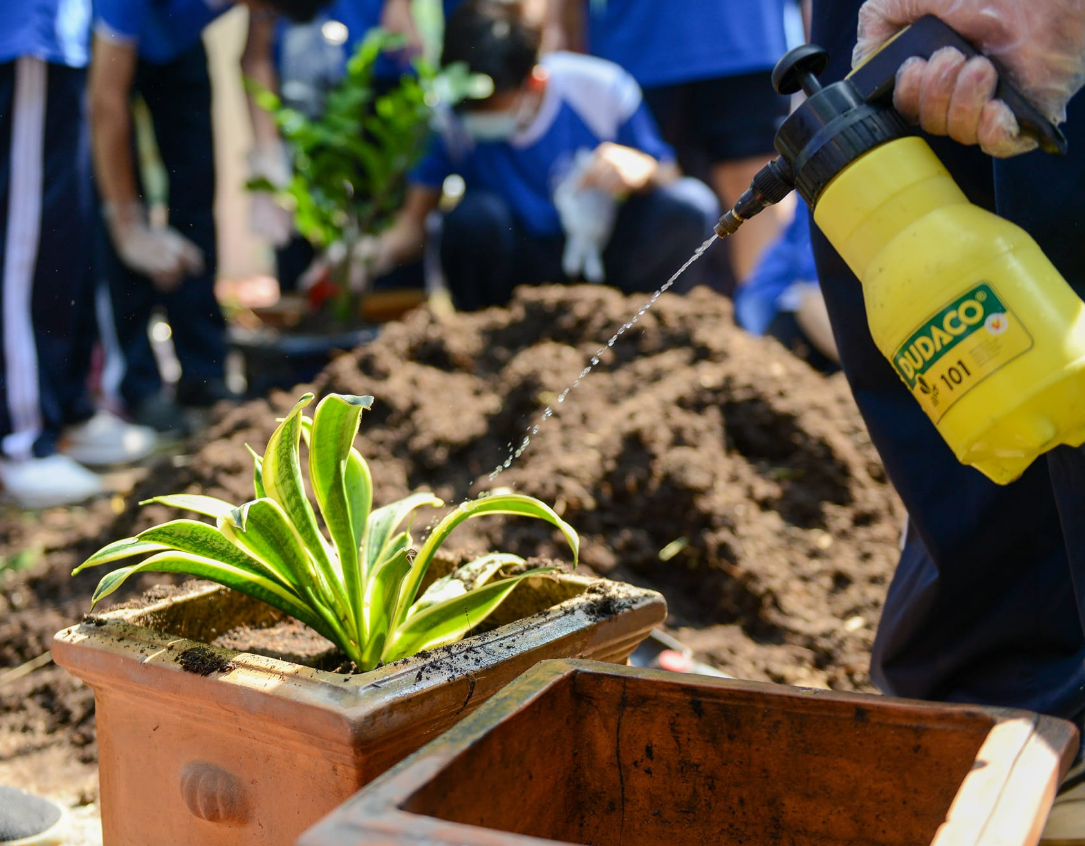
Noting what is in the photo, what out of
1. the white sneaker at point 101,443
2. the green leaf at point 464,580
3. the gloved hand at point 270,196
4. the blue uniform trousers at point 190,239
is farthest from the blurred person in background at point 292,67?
the green leaf at point 464,580

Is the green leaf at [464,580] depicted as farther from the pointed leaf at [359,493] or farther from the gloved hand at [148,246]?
the gloved hand at [148,246]

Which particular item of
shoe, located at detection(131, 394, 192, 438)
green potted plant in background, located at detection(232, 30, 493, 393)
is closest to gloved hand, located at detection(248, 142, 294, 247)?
green potted plant in background, located at detection(232, 30, 493, 393)

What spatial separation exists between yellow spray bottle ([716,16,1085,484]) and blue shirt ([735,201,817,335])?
93.6 inches

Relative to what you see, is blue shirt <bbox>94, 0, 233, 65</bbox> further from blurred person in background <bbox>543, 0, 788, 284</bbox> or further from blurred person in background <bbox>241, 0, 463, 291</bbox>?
blurred person in background <bbox>543, 0, 788, 284</bbox>

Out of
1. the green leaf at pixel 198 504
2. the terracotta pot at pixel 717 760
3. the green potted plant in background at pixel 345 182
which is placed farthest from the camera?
the green potted plant in background at pixel 345 182

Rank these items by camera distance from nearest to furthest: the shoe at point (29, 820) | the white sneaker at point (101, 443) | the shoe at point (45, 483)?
1. the shoe at point (29, 820)
2. the shoe at point (45, 483)
3. the white sneaker at point (101, 443)

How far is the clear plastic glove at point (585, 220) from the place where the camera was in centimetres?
381

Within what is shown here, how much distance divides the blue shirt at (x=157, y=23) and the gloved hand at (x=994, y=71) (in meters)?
2.96

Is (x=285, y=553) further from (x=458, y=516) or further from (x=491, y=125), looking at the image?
(x=491, y=125)

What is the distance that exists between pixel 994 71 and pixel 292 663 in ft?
2.79

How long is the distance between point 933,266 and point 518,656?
20.0 inches

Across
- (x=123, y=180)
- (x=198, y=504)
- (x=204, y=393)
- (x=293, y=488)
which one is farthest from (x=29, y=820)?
(x=204, y=393)

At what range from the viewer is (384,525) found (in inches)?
45.8

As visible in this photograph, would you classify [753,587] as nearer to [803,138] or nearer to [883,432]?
[883,432]
